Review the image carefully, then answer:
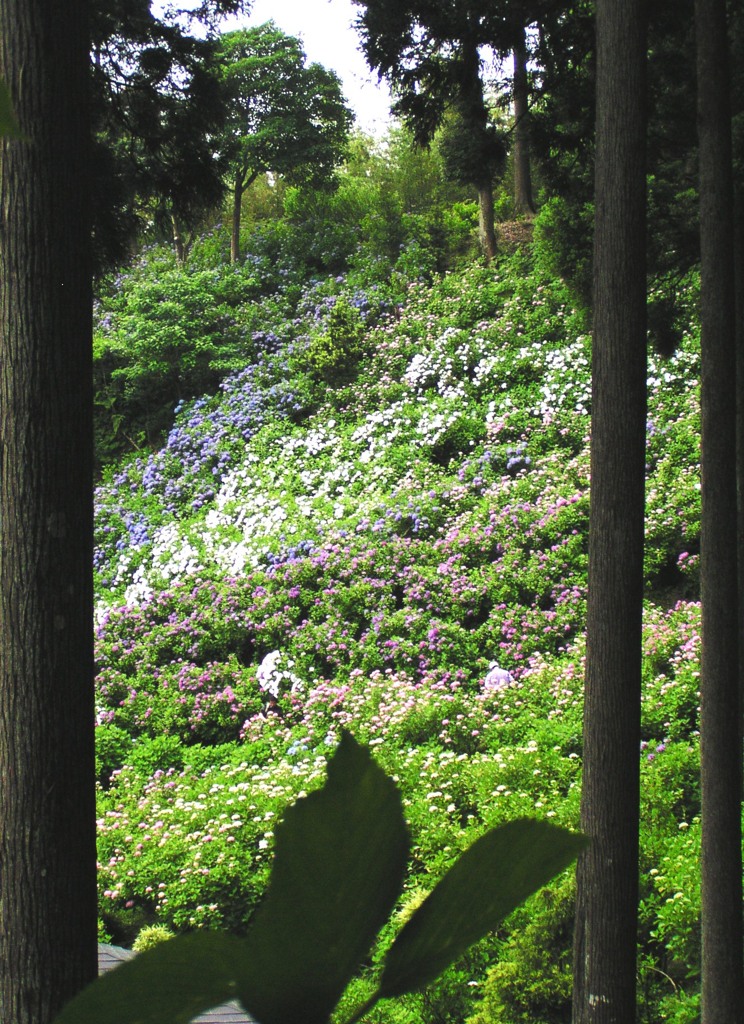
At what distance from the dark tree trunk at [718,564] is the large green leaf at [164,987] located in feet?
11.2

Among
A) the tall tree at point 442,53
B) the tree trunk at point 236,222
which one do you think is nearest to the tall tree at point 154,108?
the tall tree at point 442,53

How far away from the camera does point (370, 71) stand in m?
4.65

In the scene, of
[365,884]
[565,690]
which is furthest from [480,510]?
[365,884]

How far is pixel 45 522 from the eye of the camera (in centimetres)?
129

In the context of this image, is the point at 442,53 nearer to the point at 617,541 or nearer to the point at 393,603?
the point at 617,541

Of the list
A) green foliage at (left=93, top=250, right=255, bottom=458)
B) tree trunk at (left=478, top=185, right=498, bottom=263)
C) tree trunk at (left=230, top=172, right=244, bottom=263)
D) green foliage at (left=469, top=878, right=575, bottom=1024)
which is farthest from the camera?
tree trunk at (left=230, top=172, right=244, bottom=263)

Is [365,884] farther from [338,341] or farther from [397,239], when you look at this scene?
[397,239]

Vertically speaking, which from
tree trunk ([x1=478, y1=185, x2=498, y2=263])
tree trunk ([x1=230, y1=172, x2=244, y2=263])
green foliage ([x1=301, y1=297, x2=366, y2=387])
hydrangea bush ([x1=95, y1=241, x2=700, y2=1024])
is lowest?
hydrangea bush ([x1=95, y1=241, x2=700, y2=1024])

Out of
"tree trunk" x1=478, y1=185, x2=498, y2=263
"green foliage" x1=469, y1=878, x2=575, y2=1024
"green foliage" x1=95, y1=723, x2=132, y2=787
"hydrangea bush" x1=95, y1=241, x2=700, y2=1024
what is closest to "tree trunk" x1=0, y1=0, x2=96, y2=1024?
"hydrangea bush" x1=95, y1=241, x2=700, y2=1024

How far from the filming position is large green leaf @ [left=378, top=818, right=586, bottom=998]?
0.53 ft

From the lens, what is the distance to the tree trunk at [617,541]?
2.76 meters

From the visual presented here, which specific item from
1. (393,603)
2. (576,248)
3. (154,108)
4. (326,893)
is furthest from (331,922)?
(393,603)

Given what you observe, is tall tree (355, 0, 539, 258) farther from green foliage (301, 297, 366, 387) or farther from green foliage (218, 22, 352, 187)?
green foliage (218, 22, 352, 187)

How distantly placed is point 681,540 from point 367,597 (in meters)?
2.50
